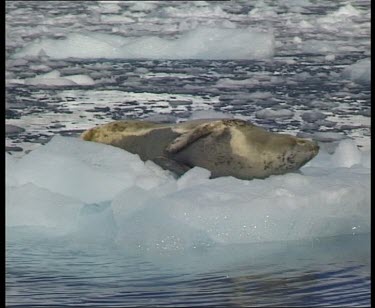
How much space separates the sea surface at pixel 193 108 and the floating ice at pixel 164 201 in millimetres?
116

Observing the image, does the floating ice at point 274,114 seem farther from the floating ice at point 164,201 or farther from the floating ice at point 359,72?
the floating ice at point 164,201

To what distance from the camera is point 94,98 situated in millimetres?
11383

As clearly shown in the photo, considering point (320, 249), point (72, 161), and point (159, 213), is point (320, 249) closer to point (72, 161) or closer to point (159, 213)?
point (159, 213)

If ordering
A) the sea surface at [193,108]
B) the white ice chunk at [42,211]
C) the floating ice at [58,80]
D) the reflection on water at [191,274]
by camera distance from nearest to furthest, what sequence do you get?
the reflection on water at [191,274]
the sea surface at [193,108]
the white ice chunk at [42,211]
the floating ice at [58,80]

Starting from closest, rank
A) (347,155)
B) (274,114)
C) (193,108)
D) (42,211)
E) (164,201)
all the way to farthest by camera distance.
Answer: (164,201), (42,211), (347,155), (274,114), (193,108)

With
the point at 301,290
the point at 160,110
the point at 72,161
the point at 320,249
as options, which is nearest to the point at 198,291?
the point at 301,290

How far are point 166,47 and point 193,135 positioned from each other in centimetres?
531

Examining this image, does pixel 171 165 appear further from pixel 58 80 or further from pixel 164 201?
pixel 58 80

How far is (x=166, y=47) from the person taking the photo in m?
13.4

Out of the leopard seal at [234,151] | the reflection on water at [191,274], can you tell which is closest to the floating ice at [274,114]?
the leopard seal at [234,151]

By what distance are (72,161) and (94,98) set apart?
340 centimetres

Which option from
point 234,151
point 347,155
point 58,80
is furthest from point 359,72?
point 234,151

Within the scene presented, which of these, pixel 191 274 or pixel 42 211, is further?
pixel 42 211

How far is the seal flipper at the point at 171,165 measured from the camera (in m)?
8.08
